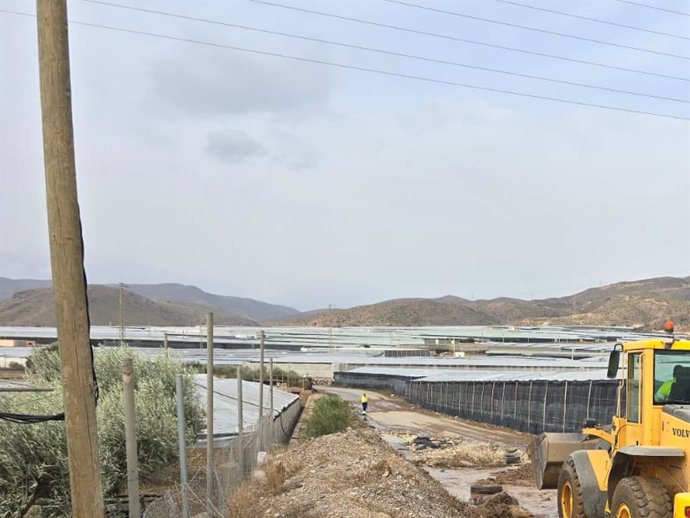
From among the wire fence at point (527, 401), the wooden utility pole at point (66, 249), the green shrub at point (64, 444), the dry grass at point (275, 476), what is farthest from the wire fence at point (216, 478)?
the wire fence at point (527, 401)

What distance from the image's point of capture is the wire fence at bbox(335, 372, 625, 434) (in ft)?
91.7

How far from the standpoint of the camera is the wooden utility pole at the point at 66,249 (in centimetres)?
549

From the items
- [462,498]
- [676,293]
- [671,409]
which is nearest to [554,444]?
[671,409]

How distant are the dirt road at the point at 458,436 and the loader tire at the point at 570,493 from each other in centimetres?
380

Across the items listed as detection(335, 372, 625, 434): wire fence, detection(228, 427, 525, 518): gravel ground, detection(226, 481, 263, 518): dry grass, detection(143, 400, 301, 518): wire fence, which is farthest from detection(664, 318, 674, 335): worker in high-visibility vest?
detection(335, 372, 625, 434): wire fence

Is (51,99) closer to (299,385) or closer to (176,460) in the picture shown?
(176,460)

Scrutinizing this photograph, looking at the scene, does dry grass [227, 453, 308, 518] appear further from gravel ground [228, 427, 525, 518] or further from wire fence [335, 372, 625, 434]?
wire fence [335, 372, 625, 434]

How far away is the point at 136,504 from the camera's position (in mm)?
7168

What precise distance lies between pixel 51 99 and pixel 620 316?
559ft

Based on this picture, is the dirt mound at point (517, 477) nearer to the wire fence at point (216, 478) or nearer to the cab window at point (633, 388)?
the wire fence at point (216, 478)

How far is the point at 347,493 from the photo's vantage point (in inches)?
528

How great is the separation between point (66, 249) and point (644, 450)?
23.7 ft

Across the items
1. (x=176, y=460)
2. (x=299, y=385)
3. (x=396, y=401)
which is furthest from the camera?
(x=299, y=385)

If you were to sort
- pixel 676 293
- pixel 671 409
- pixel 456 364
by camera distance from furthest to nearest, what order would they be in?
1. pixel 676 293
2. pixel 456 364
3. pixel 671 409
